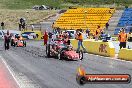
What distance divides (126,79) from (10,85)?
8307mm

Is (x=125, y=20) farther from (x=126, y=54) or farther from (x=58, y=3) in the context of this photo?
(x=126, y=54)

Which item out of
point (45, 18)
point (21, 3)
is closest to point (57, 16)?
point (45, 18)

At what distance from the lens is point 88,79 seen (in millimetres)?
3998

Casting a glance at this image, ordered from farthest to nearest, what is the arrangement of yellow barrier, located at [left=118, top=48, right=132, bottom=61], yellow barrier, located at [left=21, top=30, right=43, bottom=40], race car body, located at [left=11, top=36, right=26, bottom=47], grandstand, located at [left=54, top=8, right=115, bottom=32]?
grandstand, located at [left=54, top=8, right=115, bottom=32] < yellow barrier, located at [left=21, top=30, right=43, bottom=40] < race car body, located at [left=11, top=36, right=26, bottom=47] < yellow barrier, located at [left=118, top=48, right=132, bottom=61]

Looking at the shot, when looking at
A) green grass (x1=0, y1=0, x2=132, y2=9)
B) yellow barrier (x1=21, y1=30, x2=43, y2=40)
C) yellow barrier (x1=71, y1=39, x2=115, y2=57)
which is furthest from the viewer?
green grass (x1=0, y1=0, x2=132, y2=9)

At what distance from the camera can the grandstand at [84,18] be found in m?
61.6

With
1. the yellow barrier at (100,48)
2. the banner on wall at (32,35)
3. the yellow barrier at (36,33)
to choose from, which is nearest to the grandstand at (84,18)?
the yellow barrier at (36,33)

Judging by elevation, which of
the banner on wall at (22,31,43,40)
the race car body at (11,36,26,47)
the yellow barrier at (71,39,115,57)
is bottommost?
the banner on wall at (22,31,43,40)

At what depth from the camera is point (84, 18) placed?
6488cm

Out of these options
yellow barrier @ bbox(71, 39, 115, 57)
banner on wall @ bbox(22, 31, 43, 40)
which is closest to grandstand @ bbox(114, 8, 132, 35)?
banner on wall @ bbox(22, 31, 43, 40)

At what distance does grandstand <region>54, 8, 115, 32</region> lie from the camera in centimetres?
6161

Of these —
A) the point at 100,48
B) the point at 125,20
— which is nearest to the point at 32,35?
the point at 125,20

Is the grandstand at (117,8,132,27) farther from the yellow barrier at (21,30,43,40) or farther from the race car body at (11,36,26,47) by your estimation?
the race car body at (11,36,26,47)

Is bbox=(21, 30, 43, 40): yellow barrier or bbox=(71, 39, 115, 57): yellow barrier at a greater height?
bbox=(71, 39, 115, 57): yellow barrier
